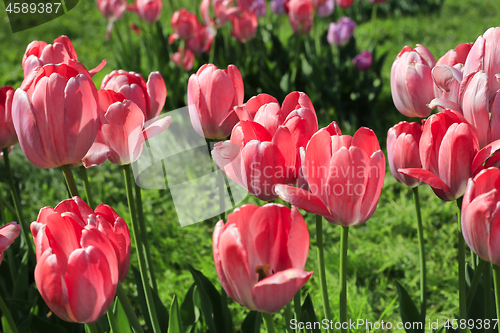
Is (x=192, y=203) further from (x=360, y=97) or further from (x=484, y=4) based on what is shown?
(x=484, y=4)

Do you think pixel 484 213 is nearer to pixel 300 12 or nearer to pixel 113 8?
pixel 300 12

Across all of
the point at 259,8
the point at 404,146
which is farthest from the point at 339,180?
the point at 259,8

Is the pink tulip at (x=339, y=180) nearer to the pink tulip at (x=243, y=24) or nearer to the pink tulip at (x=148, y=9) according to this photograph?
the pink tulip at (x=243, y=24)

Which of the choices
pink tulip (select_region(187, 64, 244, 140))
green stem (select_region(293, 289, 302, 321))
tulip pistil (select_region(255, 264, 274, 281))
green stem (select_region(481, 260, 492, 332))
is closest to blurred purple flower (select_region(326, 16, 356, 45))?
Result: pink tulip (select_region(187, 64, 244, 140))

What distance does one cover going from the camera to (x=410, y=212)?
2.43 m

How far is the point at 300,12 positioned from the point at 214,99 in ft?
8.59

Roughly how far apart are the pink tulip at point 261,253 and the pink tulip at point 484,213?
0.81 feet

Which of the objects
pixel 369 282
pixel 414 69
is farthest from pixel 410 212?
pixel 414 69

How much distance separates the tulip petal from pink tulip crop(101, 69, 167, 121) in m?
0.55

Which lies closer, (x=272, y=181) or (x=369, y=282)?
(x=272, y=181)

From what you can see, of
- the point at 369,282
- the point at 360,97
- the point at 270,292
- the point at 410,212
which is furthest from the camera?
the point at 360,97

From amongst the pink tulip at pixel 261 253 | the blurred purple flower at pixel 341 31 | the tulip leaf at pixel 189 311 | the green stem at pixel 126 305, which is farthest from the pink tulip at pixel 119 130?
the blurred purple flower at pixel 341 31

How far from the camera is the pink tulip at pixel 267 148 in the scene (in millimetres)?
742

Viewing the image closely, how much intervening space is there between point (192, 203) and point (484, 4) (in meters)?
6.24
